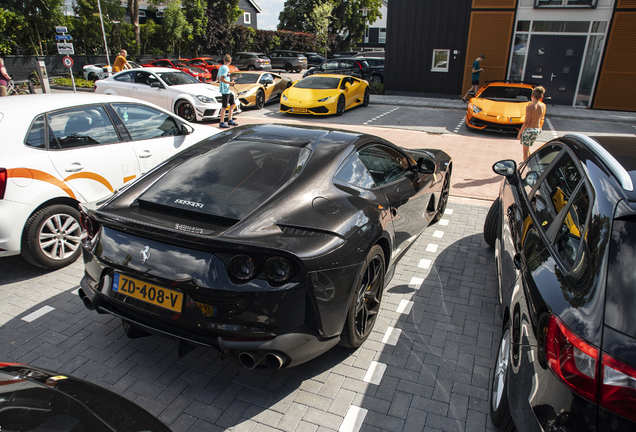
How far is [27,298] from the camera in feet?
12.7

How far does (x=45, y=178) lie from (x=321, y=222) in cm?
309

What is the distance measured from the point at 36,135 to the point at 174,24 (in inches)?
1338

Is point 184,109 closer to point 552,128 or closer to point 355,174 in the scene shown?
point 355,174

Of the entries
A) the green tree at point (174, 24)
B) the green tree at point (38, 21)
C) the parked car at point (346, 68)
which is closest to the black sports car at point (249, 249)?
the parked car at point (346, 68)

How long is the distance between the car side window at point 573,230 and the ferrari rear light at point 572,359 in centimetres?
42

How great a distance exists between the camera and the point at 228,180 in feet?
9.98

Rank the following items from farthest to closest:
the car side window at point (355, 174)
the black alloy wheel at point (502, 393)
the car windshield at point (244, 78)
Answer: the car windshield at point (244, 78)
the car side window at point (355, 174)
the black alloy wheel at point (502, 393)

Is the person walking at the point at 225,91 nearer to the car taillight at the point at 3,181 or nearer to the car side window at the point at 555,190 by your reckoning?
the car taillight at the point at 3,181

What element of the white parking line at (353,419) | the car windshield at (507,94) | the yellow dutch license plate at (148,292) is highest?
the yellow dutch license plate at (148,292)

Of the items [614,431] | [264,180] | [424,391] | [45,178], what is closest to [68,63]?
[45,178]

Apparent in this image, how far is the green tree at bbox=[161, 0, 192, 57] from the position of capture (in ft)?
109

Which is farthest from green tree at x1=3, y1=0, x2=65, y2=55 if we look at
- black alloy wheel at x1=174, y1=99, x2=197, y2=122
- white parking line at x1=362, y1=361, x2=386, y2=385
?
white parking line at x1=362, y1=361, x2=386, y2=385

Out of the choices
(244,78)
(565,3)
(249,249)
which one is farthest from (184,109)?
(565,3)

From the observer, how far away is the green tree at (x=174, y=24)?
33344 millimetres
